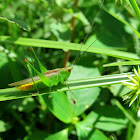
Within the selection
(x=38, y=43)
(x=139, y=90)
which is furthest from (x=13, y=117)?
(x=139, y=90)

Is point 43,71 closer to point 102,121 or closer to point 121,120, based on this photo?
point 102,121

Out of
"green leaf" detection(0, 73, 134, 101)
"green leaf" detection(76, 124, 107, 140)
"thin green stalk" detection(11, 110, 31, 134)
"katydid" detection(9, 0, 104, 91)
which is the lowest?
"green leaf" detection(76, 124, 107, 140)

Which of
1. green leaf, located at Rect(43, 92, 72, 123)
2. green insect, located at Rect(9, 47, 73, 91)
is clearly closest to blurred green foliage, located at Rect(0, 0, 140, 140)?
green leaf, located at Rect(43, 92, 72, 123)

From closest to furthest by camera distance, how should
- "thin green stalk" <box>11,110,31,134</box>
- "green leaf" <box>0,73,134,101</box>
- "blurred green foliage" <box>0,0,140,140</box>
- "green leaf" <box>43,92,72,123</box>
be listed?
"green leaf" <box>0,73,134,101</box> < "green leaf" <box>43,92,72,123</box> < "blurred green foliage" <box>0,0,140,140</box> < "thin green stalk" <box>11,110,31,134</box>

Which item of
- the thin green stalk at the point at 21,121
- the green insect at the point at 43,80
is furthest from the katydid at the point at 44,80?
the thin green stalk at the point at 21,121

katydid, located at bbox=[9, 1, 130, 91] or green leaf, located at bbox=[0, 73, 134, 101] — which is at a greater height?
katydid, located at bbox=[9, 1, 130, 91]

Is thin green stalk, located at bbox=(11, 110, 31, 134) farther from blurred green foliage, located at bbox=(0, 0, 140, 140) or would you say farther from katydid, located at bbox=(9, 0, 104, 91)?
katydid, located at bbox=(9, 0, 104, 91)

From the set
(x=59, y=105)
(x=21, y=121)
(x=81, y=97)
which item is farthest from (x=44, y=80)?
(x=21, y=121)

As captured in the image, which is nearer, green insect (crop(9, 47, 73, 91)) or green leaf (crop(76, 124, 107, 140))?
green insect (crop(9, 47, 73, 91))
